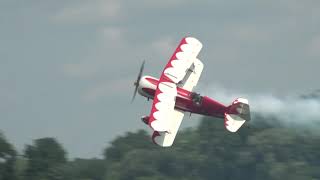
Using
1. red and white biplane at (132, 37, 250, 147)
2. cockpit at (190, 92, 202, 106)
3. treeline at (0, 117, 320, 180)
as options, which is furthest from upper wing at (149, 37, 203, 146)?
treeline at (0, 117, 320, 180)

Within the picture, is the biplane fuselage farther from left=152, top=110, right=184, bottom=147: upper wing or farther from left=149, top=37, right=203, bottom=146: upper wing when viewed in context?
left=152, top=110, right=184, bottom=147: upper wing

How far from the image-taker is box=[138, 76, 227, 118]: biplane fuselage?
5134 centimetres

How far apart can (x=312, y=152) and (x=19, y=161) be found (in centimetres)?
4133

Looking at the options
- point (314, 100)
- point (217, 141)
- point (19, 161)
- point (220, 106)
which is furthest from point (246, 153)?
point (220, 106)

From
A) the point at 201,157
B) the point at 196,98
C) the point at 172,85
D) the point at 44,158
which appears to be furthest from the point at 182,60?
the point at 201,157

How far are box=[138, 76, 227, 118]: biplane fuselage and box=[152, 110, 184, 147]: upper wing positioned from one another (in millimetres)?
684

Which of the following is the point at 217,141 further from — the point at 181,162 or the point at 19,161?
the point at 19,161

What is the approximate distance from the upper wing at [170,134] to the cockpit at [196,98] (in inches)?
44.0

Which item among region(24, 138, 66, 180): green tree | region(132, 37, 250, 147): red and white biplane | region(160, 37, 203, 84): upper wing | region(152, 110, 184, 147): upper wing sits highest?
region(24, 138, 66, 180): green tree

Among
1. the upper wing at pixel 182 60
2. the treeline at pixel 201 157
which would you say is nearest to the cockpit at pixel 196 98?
the upper wing at pixel 182 60

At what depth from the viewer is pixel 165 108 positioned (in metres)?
50.3

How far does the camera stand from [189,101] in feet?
169

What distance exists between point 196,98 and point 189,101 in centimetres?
38

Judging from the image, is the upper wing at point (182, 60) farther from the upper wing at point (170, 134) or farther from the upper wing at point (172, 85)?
the upper wing at point (170, 134)
